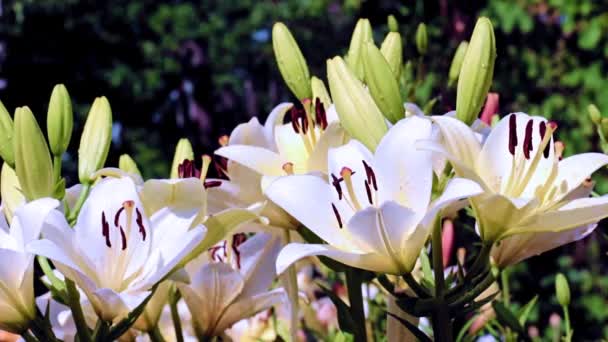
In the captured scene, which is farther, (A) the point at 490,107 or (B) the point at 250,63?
(B) the point at 250,63

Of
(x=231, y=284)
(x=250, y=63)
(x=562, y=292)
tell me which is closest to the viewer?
(x=231, y=284)

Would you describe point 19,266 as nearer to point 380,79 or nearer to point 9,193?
point 9,193

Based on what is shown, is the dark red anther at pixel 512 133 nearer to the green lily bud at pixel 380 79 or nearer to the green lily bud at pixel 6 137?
the green lily bud at pixel 380 79

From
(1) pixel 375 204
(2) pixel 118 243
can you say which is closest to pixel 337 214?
(1) pixel 375 204

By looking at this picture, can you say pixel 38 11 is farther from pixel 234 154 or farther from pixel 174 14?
pixel 234 154

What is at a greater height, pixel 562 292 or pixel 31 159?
pixel 31 159

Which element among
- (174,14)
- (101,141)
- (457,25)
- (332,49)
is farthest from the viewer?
(174,14)

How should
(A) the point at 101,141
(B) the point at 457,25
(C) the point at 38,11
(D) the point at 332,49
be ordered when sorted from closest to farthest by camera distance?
(A) the point at 101,141 → (B) the point at 457,25 → (D) the point at 332,49 → (C) the point at 38,11

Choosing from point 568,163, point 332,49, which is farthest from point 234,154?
point 332,49
